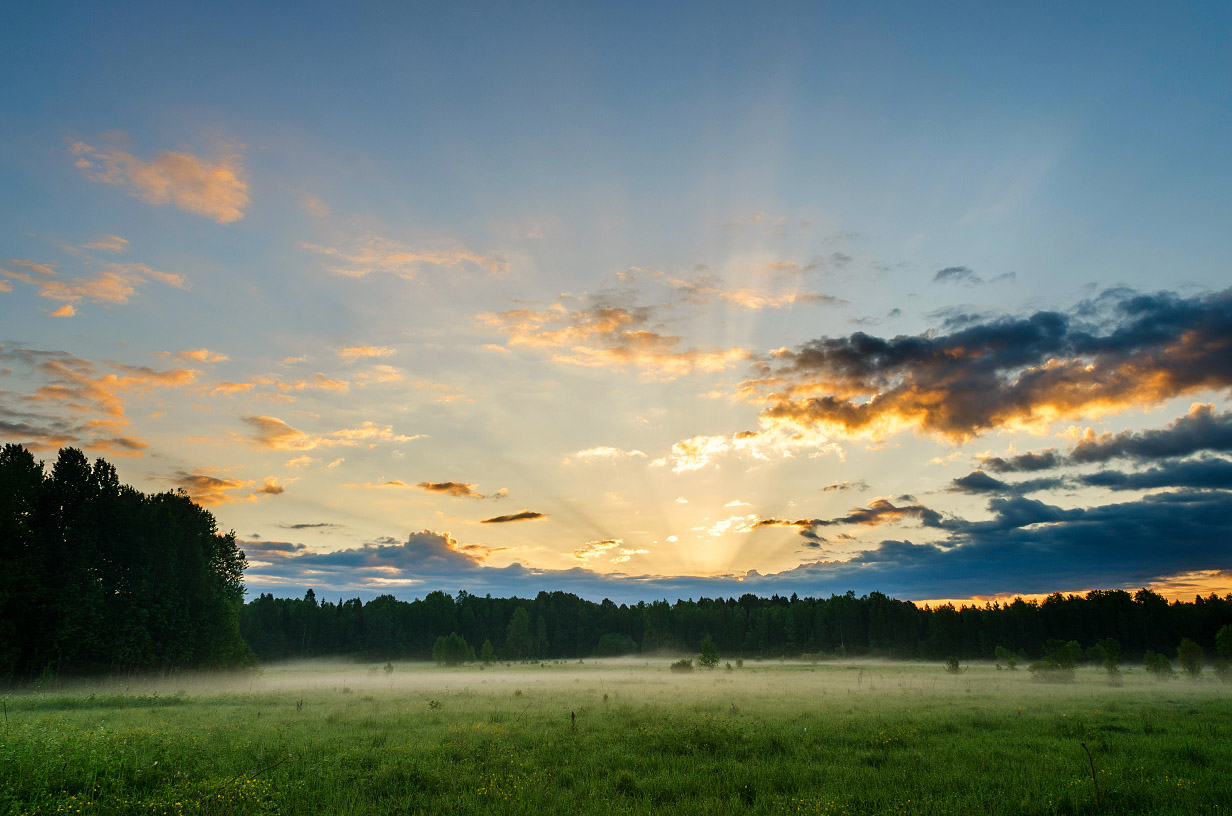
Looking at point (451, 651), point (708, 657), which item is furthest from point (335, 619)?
point (708, 657)

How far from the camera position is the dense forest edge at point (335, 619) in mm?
43781

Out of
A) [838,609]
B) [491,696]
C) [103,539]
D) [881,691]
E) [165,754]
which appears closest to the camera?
[165,754]

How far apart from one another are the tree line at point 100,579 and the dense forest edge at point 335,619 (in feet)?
0.37

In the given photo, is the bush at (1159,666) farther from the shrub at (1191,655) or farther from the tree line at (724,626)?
the tree line at (724,626)

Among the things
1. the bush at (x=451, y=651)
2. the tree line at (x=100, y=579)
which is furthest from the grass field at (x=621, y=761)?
the bush at (x=451, y=651)

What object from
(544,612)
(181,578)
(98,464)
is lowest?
(544,612)

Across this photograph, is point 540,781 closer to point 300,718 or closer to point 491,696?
point 300,718

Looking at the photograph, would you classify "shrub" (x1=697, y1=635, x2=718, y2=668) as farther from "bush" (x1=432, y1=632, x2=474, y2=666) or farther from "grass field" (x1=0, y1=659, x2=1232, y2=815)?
"grass field" (x1=0, y1=659, x2=1232, y2=815)

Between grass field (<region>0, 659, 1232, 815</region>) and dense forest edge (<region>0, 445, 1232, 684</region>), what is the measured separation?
21.8 meters

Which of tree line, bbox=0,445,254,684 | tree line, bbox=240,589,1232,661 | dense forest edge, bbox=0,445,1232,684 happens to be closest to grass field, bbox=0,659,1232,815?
tree line, bbox=0,445,254,684

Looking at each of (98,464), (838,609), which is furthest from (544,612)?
Result: (98,464)

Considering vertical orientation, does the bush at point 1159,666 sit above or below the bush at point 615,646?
above

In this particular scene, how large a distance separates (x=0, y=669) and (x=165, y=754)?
122ft

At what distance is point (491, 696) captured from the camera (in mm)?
37625
